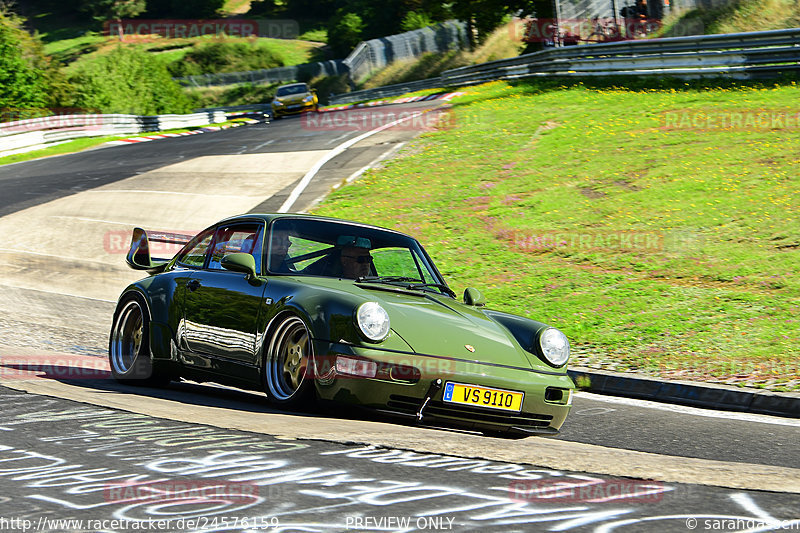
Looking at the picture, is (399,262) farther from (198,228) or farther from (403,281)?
(198,228)

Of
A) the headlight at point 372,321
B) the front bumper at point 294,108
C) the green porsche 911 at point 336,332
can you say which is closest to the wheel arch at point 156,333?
the green porsche 911 at point 336,332

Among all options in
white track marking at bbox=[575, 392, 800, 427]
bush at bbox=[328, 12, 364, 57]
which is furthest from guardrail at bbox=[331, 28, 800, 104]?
bush at bbox=[328, 12, 364, 57]

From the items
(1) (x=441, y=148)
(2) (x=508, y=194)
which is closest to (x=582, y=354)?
(2) (x=508, y=194)

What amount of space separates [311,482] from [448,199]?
1358cm

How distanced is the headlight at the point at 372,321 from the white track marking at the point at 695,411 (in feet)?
10.1

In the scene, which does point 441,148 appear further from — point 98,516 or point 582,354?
point 98,516

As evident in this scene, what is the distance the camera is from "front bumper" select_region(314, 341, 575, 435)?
577 cm

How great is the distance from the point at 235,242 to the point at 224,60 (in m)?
76.5

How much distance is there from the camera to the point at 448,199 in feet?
57.7

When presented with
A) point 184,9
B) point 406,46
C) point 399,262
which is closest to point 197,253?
point 399,262

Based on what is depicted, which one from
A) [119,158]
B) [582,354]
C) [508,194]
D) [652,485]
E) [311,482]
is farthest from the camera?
[119,158]

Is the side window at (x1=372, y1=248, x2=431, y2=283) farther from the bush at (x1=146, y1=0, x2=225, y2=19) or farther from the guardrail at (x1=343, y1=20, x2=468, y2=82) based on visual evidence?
the bush at (x1=146, y1=0, x2=225, y2=19)

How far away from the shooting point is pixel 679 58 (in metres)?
24.7

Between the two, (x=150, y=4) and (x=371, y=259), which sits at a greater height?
(x=150, y=4)
